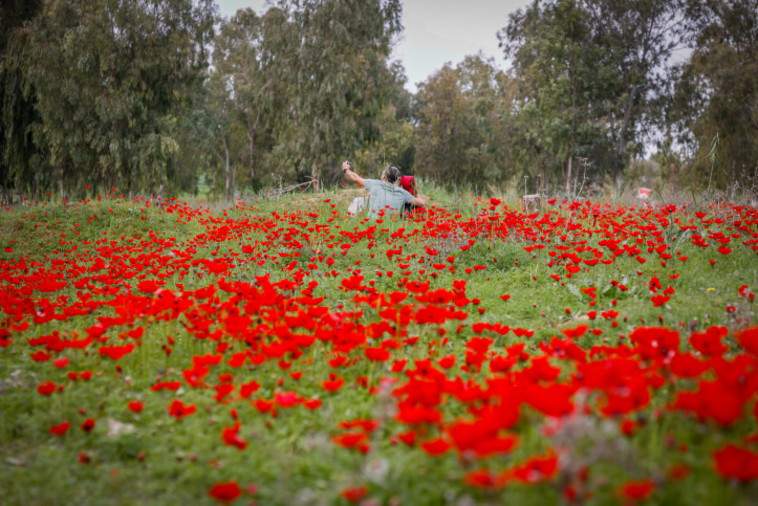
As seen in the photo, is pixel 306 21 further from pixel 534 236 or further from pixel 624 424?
pixel 624 424

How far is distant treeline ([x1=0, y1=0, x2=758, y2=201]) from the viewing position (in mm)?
13766

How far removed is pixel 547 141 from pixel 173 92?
15.8 meters

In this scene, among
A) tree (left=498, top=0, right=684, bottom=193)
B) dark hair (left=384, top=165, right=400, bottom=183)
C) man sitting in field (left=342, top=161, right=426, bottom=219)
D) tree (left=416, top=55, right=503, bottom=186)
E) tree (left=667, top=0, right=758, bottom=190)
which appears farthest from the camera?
tree (left=416, top=55, right=503, bottom=186)

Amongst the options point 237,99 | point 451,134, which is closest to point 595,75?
point 451,134

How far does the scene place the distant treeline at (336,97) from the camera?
13.8 meters

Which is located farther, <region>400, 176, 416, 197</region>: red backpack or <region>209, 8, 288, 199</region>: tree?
<region>209, 8, 288, 199</region>: tree

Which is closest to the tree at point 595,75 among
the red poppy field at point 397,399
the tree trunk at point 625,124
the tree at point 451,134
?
the tree trunk at point 625,124

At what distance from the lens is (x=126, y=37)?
45.8ft

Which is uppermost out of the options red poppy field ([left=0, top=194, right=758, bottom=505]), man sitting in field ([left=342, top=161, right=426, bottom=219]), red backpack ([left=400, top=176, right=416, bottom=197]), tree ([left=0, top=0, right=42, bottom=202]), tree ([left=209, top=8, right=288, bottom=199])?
tree ([left=209, top=8, right=288, bottom=199])

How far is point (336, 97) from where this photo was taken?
16.8 m

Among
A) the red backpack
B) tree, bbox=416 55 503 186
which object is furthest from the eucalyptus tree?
tree, bbox=416 55 503 186

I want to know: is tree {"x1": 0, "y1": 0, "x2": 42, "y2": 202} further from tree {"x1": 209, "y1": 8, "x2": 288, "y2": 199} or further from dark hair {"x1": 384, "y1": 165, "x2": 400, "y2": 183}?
tree {"x1": 209, "y1": 8, "x2": 288, "y2": 199}

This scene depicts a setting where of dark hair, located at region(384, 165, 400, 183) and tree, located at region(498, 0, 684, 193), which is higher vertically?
tree, located at region(498, 0, 684, 193)

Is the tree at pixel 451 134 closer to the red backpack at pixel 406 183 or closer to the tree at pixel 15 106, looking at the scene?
the red backpack at pixel 406 183
